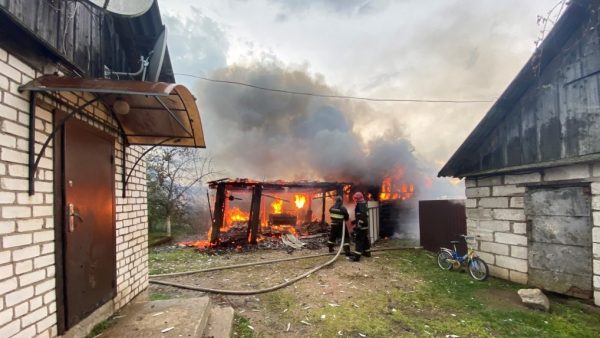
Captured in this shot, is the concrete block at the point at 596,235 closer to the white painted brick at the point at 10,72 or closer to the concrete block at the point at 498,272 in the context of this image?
the concrete block at the point at 498,272

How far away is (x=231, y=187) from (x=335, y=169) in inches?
321

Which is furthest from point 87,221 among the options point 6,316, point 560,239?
point 560,239

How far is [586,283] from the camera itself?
5957mm

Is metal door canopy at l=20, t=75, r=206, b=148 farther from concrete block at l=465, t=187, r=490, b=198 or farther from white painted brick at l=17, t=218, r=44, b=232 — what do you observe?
concrete block at l=465, t=187, r=490, b=198

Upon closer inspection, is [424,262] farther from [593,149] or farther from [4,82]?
[4,82]

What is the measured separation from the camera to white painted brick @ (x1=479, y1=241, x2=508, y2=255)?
7613 mm

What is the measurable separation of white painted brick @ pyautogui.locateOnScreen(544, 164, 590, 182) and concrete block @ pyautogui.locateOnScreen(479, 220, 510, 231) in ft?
4.71

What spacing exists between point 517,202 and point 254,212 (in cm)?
904

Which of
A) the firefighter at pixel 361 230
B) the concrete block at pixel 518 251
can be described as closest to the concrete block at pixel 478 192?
the concrete block at pixel 518 251

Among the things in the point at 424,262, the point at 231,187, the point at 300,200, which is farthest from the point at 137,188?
the point at 300,200

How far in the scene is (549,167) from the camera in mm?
6574

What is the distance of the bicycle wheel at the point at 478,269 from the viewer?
25.0 feet

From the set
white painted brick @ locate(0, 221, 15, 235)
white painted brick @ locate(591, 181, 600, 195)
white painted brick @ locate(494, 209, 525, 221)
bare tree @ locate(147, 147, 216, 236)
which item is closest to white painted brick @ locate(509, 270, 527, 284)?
white painted brick @ locate(494, 209, 525, 221)

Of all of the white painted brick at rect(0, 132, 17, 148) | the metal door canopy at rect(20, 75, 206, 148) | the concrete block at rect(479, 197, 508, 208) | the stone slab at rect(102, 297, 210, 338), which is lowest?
the stone slab at rect(102, 297, 210, 338)
